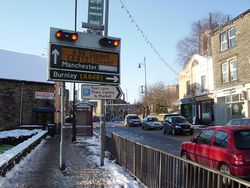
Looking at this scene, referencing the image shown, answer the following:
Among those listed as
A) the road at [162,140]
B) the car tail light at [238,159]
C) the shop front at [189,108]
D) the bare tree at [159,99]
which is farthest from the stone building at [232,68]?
the bare tree at [159,99]

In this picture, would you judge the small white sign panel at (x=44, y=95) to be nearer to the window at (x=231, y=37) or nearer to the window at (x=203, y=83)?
the window at (x=203, y=83)

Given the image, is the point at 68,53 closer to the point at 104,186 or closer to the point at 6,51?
the point at 104,186

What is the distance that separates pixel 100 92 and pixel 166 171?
19.2 ft

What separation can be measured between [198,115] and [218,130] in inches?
1232

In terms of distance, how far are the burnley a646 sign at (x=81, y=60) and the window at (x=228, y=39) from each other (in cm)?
2176

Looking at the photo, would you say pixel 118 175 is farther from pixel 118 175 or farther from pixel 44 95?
pixel 44 95

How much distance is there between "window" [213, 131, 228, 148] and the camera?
9.58m

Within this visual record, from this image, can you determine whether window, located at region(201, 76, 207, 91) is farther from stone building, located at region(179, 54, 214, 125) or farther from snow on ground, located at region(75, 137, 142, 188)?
snow on ground, located at region(75, 137, 142, 188)

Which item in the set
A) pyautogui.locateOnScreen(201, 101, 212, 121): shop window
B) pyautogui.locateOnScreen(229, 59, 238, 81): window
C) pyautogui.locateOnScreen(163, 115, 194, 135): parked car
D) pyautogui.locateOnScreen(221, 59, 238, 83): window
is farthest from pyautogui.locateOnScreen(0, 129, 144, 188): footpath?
pyautogui.locateOnScreen(201, 101, 212, 121): shop window

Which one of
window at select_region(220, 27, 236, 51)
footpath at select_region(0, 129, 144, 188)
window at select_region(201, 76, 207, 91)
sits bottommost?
footpath at select_region(0, 129, 144, 188)

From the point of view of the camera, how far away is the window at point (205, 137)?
10.4 m

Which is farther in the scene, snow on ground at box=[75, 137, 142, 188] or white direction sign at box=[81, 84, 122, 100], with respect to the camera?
white direction sign at box=[81, 84, 122, 100]

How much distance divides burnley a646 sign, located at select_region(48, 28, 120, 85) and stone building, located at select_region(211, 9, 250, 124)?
64.7 ft

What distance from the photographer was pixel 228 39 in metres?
32.8
